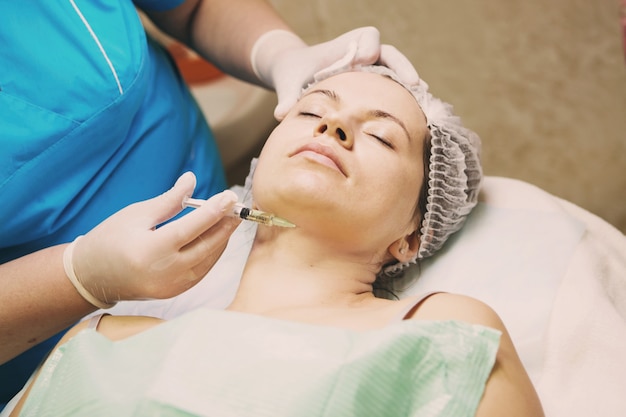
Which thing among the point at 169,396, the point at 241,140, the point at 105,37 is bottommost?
the point at 241,140

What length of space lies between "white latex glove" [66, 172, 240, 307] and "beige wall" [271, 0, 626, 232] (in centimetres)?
163

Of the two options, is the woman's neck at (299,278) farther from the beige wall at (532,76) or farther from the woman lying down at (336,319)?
the beige wall at (532,76)

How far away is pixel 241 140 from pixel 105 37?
85cm

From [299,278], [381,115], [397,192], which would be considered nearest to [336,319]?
[299,278]

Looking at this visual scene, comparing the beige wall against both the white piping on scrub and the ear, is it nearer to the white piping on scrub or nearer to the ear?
the ear

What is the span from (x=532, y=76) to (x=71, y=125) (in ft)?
6.39

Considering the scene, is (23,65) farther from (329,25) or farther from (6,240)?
(329,25)

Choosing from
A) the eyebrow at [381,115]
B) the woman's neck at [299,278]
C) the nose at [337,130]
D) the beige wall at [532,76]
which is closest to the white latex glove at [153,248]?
the woman's neck at [299,278]

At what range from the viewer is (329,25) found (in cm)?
275

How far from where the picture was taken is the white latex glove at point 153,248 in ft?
3.38

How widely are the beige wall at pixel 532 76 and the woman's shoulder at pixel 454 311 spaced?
1.47 m

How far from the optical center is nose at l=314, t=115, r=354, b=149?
1.14m

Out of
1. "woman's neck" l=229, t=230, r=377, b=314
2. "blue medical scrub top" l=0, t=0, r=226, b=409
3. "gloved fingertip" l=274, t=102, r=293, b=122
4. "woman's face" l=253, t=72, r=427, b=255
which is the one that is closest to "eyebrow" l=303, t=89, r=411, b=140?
"woman's face" l=253, t=72, r=427, b=255

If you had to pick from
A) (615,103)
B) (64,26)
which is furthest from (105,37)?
(615,103)
